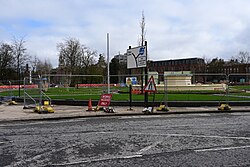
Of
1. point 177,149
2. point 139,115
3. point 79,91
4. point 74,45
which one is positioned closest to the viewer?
point 177,149

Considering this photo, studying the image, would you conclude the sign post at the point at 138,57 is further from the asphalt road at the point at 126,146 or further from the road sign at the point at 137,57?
Answer: the asphalt road at the point at 126,146

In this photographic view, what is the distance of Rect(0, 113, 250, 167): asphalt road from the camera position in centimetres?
614

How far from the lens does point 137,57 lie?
18.9 metres

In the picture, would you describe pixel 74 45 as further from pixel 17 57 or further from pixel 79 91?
pixel 79 91

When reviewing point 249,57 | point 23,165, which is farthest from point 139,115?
point 249,57

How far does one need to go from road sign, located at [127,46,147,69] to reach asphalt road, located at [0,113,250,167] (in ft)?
26.5

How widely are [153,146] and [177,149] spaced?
667 millimetres

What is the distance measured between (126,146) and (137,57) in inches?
460

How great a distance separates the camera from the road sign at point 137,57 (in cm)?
1833

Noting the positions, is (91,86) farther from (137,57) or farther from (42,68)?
(42,68)

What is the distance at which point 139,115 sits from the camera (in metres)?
15.9

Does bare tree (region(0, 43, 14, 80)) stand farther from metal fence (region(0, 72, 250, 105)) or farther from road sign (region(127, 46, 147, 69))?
road sign (region(127, 46, 147, 69))

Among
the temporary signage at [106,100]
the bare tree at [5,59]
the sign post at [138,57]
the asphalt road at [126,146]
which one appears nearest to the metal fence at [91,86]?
the sign post at [138,57]

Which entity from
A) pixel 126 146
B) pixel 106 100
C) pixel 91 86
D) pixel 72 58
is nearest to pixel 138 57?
pixel 106 100
